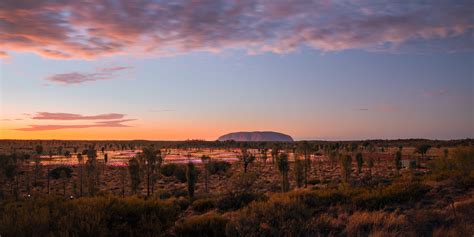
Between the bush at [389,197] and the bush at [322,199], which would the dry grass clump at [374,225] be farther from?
the bush at [322,199]

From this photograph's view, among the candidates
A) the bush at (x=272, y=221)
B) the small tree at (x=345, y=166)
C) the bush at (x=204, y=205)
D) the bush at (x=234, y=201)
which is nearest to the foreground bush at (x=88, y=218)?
the bush at (x=272, y=221)

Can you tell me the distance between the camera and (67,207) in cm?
1180

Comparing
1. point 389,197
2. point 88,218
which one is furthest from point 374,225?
point 88,218

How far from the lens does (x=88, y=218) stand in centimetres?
1070

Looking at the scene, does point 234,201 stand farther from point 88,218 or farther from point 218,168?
point 218,168

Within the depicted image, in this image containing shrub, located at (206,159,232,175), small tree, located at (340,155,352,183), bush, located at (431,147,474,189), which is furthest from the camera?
shrub, located at (206,159,232,175)

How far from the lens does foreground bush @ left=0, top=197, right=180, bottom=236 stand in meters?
10.2

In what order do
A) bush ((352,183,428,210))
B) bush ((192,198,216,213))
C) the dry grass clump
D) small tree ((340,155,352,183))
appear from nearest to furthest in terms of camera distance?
the dry grass clump
bush ((352,183,428,210))
bush ((192,198,216,213))
small tree ((340,155,352,183))

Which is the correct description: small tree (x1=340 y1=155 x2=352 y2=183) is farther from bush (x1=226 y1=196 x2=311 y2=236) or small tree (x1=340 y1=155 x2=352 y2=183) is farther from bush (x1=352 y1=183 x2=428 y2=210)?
bush (x1=226 y1=196 x2=311 y2=236)

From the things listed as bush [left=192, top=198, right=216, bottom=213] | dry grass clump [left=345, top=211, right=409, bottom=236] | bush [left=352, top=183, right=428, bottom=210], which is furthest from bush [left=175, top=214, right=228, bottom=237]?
bush [left=192, top=198, right=216, bottom=213]

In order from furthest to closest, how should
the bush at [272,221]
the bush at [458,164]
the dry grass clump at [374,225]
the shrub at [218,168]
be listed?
1. the shrub at [218,168]
2. the bush at [458,164]
3. the dry grass clump at [374,225]
4. the bush at [272,221]

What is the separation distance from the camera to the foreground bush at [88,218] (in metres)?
10.2

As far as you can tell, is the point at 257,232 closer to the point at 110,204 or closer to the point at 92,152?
the point at 110,204

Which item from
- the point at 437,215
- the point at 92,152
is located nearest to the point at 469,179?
the point at 437,215
